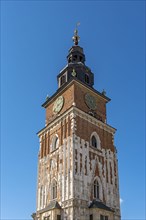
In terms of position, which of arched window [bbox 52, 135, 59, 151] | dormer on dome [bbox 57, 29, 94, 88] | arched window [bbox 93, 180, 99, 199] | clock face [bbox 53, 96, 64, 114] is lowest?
arched window [bbox 93, 180, 99, 199]

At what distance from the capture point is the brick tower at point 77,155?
1214 inches

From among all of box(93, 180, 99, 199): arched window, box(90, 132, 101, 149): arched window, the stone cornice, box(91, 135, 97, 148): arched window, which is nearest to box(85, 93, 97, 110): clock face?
the stone cornice

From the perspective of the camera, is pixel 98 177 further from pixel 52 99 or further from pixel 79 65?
pixel 79 65

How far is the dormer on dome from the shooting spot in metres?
40.1

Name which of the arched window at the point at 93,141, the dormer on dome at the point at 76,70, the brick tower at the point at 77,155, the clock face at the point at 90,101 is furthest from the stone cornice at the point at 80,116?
the dormer on dome at the point at 76,70

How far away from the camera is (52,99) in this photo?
1599 inches

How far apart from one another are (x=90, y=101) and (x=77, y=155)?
339 inches

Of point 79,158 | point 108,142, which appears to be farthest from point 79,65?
point 79,158

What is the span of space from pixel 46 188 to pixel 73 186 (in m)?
5.38

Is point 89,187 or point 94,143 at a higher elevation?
Answer: point 94,143

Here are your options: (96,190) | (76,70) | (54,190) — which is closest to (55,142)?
(54,190)

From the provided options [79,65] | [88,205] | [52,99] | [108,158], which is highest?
[79,65]

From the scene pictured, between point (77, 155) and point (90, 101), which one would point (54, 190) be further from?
point (90, 101)

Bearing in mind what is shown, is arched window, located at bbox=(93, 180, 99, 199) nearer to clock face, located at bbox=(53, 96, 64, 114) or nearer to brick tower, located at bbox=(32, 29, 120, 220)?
brick tower, located at bbox=(32, 29, 120, 220)
